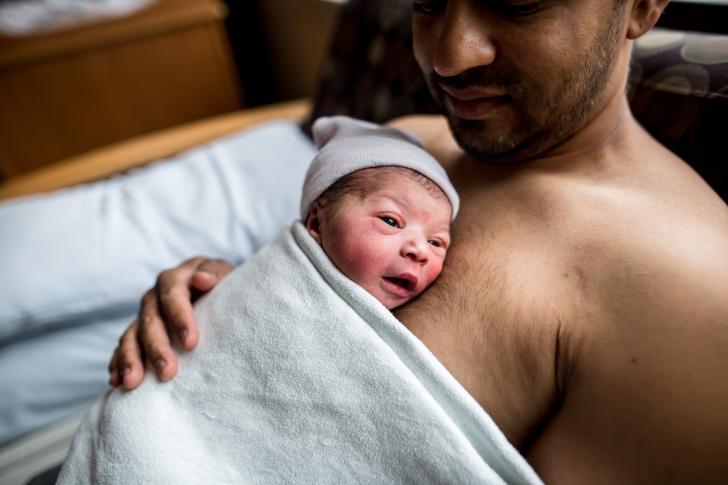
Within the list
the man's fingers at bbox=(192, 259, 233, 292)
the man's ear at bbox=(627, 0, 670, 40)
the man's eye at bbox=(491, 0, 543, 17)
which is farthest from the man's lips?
the man's fingers at bbox=(192, 259, 233, 292)

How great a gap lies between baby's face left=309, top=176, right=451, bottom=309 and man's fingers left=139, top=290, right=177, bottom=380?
0.92 ft

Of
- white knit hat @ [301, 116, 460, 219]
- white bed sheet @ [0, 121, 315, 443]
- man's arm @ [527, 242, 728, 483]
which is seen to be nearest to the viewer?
man's arm @ [527, 242, 728, 483]

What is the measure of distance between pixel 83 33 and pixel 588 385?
251 centimetres

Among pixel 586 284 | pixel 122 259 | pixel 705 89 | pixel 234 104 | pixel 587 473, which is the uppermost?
pixel 705 89

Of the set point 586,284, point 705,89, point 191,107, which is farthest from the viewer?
point 191,107

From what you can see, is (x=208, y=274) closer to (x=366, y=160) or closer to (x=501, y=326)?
(x=366, y=160)

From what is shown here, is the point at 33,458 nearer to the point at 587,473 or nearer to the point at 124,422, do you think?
the point at 124,422

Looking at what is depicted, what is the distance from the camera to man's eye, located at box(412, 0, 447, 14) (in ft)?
2.61

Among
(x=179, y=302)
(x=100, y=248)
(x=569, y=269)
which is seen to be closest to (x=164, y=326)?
(x=179, y=302)

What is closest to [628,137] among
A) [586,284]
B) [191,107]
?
[586,284]

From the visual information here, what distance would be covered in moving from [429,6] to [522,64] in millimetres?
200

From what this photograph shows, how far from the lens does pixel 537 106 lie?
757 millimetres

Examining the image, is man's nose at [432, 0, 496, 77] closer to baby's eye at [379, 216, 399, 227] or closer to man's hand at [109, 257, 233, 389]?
baby's eye at [379, 216, 399, 227]

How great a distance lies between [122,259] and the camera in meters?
1.22
